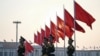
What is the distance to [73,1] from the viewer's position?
1114 inches

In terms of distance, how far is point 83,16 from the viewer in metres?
26.7

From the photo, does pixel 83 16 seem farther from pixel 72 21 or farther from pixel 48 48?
pixel 48 48

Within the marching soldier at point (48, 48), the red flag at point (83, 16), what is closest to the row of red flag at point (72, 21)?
the red flag at point (83, 16)

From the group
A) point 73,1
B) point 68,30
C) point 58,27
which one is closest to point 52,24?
point 58,27

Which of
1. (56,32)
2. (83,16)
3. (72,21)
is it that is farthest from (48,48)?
(56,32)

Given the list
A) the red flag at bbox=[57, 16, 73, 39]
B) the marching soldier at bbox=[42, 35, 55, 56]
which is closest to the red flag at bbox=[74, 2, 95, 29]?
the marching soldier at bbox=[42, 35, 55, 56]

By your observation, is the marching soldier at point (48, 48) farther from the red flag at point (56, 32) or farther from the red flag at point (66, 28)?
the red flag at point (56, 32)

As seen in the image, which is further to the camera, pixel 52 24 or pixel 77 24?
pixel 52 24

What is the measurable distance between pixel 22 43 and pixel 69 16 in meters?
4.35

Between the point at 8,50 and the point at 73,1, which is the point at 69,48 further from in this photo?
the point at 8,50

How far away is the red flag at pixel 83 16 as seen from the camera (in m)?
26.0

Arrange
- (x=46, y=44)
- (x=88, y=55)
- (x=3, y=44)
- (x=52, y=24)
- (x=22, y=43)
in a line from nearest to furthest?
(x=46, y=44)
(x=22, y=43)
(x=52, y=24)
(x=3, y=44)
(x=88, y=55)

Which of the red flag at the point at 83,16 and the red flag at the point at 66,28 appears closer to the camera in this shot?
the red flag at the point at 83,16

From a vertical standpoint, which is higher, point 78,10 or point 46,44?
point 78,10
